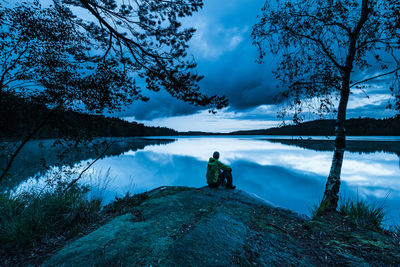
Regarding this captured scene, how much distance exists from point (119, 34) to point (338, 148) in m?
9.50

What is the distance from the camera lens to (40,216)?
182 inches

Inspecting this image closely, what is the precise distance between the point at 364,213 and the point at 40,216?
10446mm

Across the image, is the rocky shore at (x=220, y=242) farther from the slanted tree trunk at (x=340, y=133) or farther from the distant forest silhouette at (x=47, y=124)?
the distant forest silhouette at (x=47, y=124)

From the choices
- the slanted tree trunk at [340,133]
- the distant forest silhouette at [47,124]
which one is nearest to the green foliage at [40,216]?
the distant forest silhouette at [47,124]

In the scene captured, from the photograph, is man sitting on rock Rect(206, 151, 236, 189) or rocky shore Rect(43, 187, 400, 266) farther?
man sitting on rock Rect(206, 151, 236, 189)

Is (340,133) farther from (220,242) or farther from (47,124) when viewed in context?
(47,124)

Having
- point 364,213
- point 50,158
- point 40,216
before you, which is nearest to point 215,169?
point 364,213

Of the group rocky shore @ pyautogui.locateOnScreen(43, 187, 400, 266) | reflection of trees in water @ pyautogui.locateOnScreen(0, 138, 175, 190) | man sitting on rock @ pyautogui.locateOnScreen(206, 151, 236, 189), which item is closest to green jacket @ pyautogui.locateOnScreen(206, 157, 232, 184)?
man sitting on rock @ pyautogui.locateOnScreen(206, 151, 236, 189)

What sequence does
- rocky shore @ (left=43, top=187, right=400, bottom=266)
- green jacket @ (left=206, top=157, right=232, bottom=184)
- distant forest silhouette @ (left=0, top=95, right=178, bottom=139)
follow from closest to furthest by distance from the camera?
rocky shore @ (left=43, top=187, right=400, bottom=266), distant forest silhouette @ (left=0, top=95, right=178, bottom=139), green jacket @ (left=206, top=157, right=232, bottom=184)

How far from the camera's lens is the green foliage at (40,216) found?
406 cm

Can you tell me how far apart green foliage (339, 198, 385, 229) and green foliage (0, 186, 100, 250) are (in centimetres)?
899

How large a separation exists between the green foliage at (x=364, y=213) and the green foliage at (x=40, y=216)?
8992mm

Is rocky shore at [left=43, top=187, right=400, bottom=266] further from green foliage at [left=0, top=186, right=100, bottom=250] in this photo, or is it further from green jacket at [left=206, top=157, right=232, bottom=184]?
green jacket at [left=206, top=157, right=232, bottom=184]

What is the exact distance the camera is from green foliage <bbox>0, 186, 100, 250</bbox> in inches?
160
